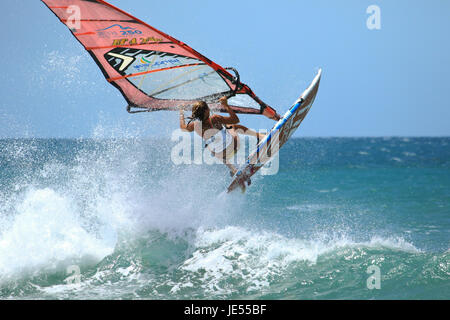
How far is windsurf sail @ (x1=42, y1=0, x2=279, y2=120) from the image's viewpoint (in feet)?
17.7

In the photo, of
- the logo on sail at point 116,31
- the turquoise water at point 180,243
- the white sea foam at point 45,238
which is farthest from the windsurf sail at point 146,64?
the white sea foam at point 45,238

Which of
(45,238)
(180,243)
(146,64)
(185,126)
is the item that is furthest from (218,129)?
(45,238)

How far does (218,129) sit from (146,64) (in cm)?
158

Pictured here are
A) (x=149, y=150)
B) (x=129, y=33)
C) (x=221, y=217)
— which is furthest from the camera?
(x=149, y=150)

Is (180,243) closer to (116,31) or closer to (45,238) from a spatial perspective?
(45,238)

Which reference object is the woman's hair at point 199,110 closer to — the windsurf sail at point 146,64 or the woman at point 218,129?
the woman at point 218,129

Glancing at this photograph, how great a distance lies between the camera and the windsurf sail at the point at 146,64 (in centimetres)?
538

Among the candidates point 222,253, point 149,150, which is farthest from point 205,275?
point 149,150

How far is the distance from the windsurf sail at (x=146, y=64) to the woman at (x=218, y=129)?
50cm

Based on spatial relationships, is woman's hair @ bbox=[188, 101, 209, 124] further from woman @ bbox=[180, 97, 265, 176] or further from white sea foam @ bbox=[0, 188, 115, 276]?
white sea foam @ bbox=[0, 188, 115, 276]

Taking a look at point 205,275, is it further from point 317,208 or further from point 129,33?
point 317,208

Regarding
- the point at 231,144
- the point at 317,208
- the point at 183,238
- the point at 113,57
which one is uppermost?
the point at 113,57
